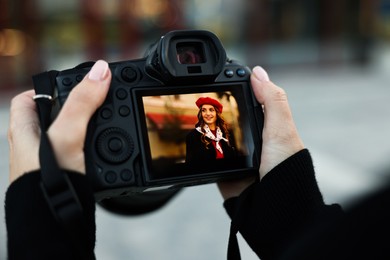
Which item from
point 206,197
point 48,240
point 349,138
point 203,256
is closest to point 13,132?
point 48,240

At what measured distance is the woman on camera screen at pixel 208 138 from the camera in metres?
1.12

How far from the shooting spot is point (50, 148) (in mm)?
939

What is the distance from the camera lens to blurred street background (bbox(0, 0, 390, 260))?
10.5ft

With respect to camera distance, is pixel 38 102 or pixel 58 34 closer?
pixel 38 102

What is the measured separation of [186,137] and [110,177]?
175mm

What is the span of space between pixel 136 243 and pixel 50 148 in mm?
2167

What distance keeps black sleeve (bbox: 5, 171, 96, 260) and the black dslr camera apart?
5.4 inches

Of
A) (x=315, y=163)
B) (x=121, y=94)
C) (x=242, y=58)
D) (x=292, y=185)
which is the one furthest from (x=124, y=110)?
(x=242, y=58)

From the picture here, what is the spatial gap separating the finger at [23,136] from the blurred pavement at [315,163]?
562 mm

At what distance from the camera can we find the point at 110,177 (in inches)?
41.9

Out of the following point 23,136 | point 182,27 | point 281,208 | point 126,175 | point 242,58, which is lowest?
point 281,208

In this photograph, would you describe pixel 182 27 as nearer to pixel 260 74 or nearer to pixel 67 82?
pixel 260 74

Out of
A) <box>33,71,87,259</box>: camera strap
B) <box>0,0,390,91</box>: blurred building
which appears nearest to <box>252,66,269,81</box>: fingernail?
<box>33,71,87,259</box>: camera strap

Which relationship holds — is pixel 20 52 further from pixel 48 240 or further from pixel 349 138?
pixel 48 240
